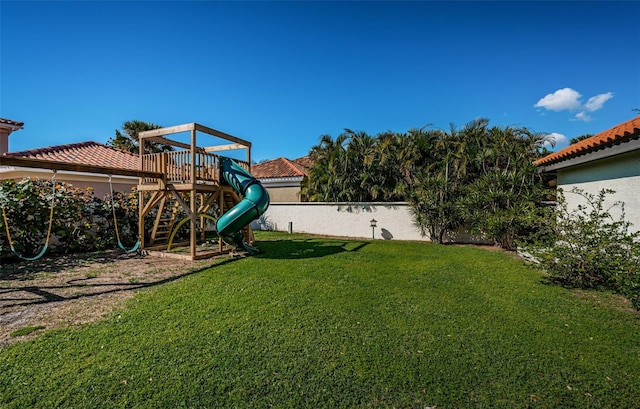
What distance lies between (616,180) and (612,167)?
386 mm

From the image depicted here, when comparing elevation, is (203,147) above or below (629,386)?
above

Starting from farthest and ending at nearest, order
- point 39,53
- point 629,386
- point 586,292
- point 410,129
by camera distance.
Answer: point 410,129, point 39,53, point 586,292, point 629,386

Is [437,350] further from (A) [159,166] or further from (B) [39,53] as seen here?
(B) [39,53]

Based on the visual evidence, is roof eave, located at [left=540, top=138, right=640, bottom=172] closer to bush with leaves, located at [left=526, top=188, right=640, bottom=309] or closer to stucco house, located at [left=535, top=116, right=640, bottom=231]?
stucco house, located at [left=535, top=116, right=640, bottom=231]

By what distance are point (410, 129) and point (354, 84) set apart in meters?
3.54

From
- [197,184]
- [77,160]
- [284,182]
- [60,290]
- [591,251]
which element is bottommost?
[60,290]

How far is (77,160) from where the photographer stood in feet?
41.1

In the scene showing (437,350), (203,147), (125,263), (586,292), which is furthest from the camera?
(203,147)

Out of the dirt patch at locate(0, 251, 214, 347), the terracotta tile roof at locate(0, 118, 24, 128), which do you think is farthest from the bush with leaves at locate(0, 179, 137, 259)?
the terracotta tile roof at locate(0, 118, 24, 128)

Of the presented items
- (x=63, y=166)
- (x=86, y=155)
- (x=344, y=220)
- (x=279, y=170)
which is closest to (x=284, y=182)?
(x=279, y=170)

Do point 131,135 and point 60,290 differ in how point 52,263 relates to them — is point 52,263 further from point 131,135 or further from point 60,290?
point 131,135

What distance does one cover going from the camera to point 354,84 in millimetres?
14172

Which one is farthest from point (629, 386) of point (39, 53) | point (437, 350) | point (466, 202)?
point (39, 53)

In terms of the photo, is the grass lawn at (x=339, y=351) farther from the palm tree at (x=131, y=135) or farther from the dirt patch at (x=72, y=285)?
the palm tree at (x=131, y=135)
